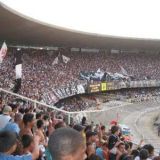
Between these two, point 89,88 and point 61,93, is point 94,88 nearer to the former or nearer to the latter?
point 89,88

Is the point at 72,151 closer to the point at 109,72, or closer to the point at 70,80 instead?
the point at 70,80

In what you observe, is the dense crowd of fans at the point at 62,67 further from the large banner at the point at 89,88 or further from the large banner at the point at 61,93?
the large banner at the point at 89,88

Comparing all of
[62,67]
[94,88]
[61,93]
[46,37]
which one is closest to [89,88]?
[94,88]

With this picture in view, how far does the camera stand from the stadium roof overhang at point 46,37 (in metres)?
26.4

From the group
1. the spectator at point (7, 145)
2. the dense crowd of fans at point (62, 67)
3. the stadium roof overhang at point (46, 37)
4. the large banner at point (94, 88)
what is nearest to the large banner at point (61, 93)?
the dense crowd of fans at point (62, 67)

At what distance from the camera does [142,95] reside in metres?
46.5

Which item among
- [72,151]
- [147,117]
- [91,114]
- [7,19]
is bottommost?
[147,117]

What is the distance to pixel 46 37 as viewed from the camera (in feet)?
118

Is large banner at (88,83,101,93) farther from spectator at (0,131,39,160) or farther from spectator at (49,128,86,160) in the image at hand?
spectator at (49,128,86,160)

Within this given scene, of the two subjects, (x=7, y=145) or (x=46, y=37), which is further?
(x=46, y=37)

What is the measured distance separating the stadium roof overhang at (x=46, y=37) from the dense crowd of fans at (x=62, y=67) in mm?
1136

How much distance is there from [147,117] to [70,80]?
6840 mm

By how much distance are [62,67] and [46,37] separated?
4.36m

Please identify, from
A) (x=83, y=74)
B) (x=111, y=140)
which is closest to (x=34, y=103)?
(x=111, y=140)
